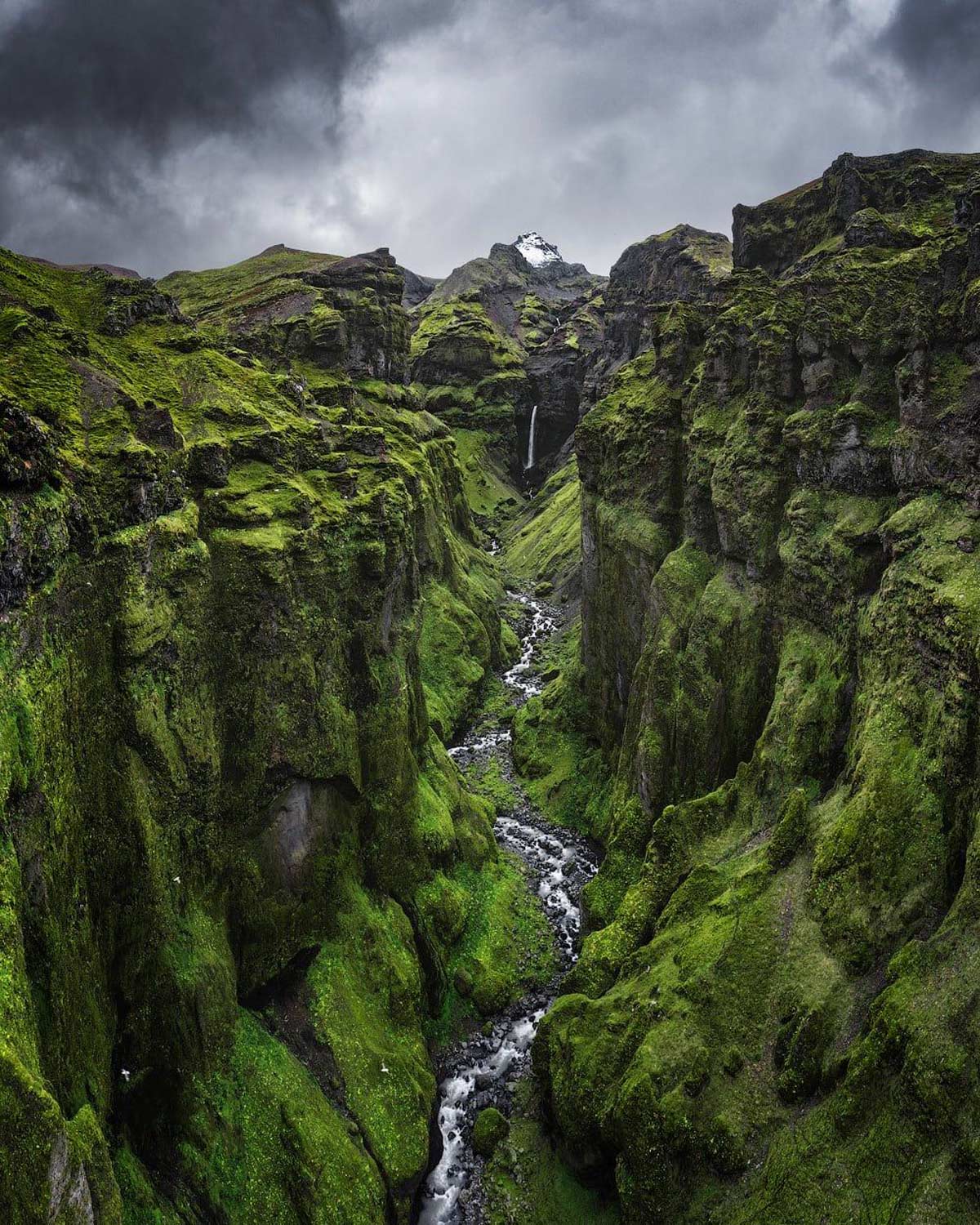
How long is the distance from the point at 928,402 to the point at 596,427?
41.8m

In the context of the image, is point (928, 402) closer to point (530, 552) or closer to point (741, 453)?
point (741, 453)

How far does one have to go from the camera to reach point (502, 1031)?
40.9 meters

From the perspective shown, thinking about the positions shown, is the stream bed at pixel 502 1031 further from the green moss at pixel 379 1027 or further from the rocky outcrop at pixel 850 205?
the rocky outcrop at pixel 850 205

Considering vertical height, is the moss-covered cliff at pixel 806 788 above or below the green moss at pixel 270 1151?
above

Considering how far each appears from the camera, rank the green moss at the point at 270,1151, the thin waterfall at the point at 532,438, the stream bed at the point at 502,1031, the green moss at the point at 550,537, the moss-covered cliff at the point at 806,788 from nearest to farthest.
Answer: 1. the moss-covered cliff at the point at 806,788
2. the green moss at the point at 270,1151
3. the stream bed at the point at 502,1031
4. the green moss at the point at 550,537
5. the thin waterfall at the point at 532,438

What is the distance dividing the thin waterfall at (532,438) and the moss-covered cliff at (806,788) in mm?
128580

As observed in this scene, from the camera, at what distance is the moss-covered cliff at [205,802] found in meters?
21.5

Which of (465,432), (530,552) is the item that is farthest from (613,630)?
(465,432)

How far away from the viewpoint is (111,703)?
26.9 m

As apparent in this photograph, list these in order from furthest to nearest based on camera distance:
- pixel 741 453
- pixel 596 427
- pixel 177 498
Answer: pixel 596 427, pixel 741 453, pixel 177 498

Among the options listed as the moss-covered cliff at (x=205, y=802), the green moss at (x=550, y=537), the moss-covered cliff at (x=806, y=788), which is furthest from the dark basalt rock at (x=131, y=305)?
the green moss at (x=550, y=537)

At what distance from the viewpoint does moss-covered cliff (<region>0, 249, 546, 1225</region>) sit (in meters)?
21.5

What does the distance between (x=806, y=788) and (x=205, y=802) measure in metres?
26.9

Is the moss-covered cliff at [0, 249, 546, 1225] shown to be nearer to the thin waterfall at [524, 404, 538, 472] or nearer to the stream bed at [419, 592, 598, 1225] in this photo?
the stream bed at [419, 592, 598, 1225]
